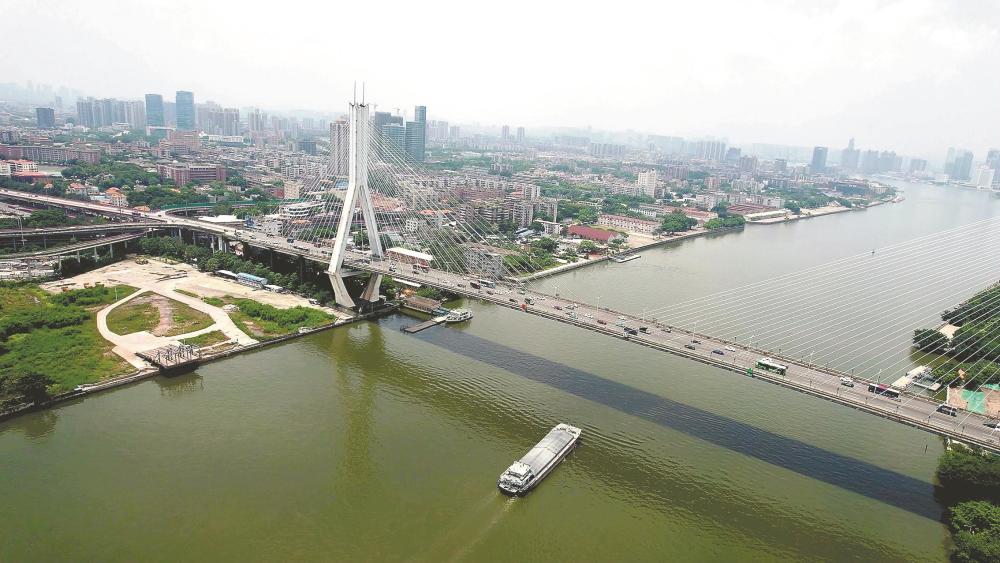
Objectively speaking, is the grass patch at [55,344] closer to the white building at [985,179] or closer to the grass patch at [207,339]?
the grass patch at [207,339]

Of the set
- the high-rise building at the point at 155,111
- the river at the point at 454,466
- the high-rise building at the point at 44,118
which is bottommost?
the river at the point at 454,466

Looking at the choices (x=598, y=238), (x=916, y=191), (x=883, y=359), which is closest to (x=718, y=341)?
(x=883, y=359)

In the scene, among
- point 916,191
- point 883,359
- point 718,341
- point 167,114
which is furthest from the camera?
point 167,114

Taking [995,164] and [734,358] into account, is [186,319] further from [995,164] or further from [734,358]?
[995,164]

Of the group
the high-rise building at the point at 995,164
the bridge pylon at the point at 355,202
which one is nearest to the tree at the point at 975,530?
the bridge pylon at the point at 355,202

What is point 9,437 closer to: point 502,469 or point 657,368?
point 502,469

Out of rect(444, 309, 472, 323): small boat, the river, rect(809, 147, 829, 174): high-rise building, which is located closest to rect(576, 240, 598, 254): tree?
rect(444, 309, 472, 323): small boat
